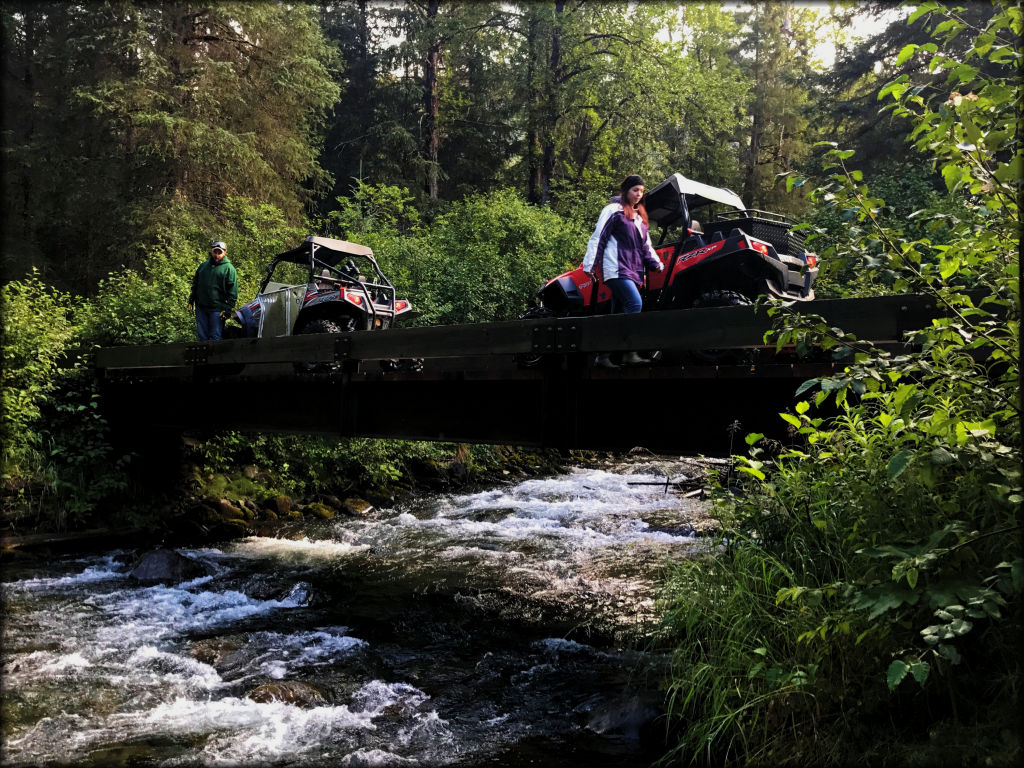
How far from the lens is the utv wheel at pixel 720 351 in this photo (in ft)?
21.3

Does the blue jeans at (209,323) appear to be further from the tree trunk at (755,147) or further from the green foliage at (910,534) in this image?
the tree trunk at (755,147)

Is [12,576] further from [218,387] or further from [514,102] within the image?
[514,102]

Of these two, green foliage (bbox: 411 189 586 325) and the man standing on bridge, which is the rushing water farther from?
green foliage (bbox: 411 189 586 325)

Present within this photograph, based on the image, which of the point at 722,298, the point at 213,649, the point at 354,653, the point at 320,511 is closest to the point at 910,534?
the point at 722,298

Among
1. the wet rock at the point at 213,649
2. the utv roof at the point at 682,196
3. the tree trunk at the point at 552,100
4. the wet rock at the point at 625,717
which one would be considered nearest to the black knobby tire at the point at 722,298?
the utv roof at the point at 682,196

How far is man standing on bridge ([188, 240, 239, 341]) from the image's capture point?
35.5 ft

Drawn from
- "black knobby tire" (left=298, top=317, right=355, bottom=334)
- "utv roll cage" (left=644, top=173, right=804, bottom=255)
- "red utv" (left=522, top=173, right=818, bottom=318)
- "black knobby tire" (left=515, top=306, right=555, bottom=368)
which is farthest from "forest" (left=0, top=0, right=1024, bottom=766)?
"black knobby tire" (left=298, top=317, right=355, bottom=334)

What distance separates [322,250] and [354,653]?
6578mm

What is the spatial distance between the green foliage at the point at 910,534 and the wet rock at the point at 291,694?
2396mm

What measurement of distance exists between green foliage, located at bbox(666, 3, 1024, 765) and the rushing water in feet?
3.05

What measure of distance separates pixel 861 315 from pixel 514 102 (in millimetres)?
23980

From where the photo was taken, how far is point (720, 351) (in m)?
6.62

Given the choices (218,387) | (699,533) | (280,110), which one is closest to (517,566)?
(699,533)

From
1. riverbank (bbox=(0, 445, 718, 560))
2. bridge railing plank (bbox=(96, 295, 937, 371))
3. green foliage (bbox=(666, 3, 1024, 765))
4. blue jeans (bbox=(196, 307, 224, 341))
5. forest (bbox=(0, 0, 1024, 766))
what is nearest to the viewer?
green foliage (bbox=(666, 3, 1024, 765))
